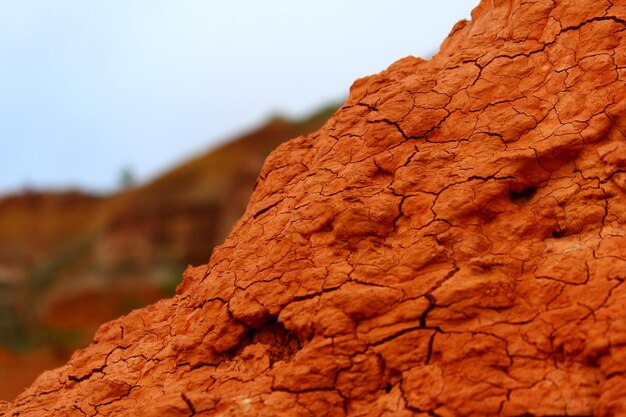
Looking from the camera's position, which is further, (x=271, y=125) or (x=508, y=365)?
(x=271, y=125)

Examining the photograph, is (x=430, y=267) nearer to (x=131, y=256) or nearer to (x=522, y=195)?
(x=522, y=195)

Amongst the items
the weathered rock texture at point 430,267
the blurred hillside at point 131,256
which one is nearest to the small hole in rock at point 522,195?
the weathered rock texture at point 430,267

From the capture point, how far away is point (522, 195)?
295 cm

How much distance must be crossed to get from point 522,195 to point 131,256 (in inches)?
870

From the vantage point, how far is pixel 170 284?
71.4ft

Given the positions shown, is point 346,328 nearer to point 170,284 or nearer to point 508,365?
point 508,365

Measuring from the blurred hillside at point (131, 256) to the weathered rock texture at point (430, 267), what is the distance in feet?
44.0

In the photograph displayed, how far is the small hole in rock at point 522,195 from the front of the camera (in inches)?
115

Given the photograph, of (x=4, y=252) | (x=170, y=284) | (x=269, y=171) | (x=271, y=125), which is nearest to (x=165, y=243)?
(x=170, y=284)

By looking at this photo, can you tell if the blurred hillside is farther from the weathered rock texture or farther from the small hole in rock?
the small hole in rock

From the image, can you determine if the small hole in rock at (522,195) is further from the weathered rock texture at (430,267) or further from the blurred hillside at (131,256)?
the blurred hillside at (131,256)

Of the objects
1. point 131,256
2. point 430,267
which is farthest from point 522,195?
point 131,256

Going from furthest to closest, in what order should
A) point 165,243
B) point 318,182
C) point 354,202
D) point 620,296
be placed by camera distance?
point 165,243 → point 318,182 → point 354,202 → point 620,296

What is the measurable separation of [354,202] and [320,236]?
204 millimetres
